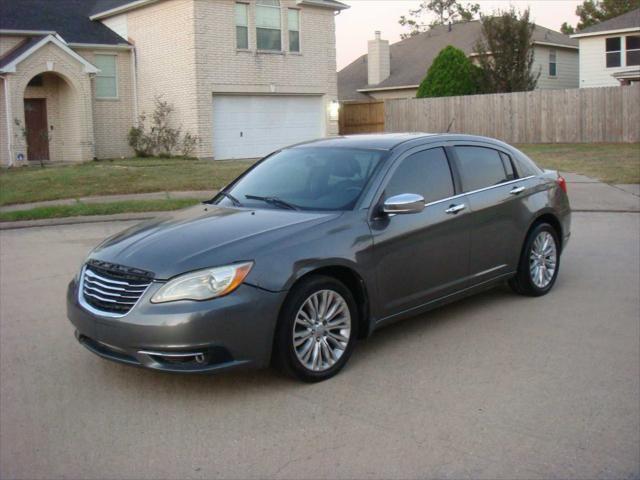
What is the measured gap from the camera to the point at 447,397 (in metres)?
5.01

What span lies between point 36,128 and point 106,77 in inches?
122

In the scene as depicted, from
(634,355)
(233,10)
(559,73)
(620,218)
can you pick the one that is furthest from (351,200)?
(559,73)

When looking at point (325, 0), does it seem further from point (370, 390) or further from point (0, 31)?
point (370, 390)

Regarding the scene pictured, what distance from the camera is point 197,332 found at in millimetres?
4750

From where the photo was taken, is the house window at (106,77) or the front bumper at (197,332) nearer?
the front bumper at (197,332)

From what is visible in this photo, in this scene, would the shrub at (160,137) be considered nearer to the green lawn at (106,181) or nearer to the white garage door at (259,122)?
the white garage door at (259,122)

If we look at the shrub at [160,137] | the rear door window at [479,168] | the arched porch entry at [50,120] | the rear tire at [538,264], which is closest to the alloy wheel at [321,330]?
the rear door window at [479,168]

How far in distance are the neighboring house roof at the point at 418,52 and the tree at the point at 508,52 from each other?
505cm

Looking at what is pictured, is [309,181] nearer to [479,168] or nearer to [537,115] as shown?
[479,168]

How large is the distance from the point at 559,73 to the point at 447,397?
4209cm

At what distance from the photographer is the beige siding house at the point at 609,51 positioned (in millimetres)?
40219

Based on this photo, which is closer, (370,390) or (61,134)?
(370,390)

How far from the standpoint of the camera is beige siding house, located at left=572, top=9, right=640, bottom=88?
40.2 m

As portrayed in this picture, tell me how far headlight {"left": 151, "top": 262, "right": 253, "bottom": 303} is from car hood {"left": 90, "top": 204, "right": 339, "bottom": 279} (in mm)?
53
